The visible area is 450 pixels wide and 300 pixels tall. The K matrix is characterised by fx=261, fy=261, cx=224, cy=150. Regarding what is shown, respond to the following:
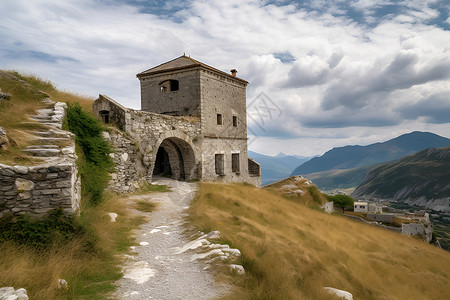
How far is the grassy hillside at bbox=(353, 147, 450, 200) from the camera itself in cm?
13400

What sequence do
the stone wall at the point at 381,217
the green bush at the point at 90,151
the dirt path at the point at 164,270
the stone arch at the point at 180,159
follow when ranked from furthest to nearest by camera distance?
the stone wall at the point at 381,217 → the stone arch at the point at 180,159 → the green bush at the point at 90,151 → the dirt path at the point at 164,270

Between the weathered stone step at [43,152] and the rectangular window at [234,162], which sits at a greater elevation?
the weathered stone step at [43,152]

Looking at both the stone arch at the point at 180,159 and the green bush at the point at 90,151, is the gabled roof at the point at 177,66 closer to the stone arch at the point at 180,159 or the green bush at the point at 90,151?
the stone arch at the point at 180,159

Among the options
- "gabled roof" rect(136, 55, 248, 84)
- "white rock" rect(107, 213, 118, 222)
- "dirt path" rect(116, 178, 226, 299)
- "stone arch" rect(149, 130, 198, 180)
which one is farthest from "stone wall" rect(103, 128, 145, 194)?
"gabled roof" rect(136, 55, 248, 84)

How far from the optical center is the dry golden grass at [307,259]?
4.86 meters

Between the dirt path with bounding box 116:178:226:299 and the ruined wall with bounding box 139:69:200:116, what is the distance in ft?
40.5

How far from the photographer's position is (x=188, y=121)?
17375 mm

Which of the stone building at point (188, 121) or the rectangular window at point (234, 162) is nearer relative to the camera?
the stone building at point (188, 121)

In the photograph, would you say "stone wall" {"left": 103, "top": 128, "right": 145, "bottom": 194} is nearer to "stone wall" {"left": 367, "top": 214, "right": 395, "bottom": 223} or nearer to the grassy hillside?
"stone wall" {"left": 367, "top": 214, "right": 395, "bottom": 223}

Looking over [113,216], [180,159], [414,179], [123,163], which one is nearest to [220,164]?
[180,159]

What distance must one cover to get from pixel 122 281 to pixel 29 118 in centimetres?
663

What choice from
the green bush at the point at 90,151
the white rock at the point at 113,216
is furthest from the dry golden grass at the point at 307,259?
the green bush at the point at 90,151

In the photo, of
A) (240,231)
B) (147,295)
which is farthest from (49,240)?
(240,231)

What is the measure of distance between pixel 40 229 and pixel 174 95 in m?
15.9
